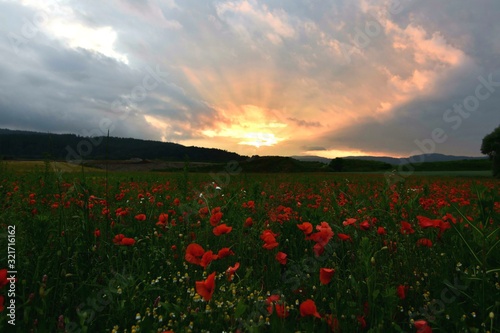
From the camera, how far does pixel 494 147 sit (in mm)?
31250

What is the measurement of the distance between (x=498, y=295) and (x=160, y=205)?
4.11 metres

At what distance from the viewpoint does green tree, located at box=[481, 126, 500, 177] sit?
30513 mm

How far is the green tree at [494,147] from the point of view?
30513 mm

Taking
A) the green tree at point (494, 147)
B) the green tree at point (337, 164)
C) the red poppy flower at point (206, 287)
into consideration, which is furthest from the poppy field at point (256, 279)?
the green tree at point (337, 164)

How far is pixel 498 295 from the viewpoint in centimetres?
211

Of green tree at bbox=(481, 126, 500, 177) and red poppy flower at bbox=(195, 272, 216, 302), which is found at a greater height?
green tree at bbox=(481, 126, 500, 177)

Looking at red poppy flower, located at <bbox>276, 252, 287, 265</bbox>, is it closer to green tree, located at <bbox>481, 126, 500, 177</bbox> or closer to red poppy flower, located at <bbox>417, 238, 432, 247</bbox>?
red poppy flower, located at <bbox>417, 238, 432, 247</bbox>

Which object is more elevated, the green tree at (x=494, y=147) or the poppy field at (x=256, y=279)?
the green tree at (x=494, y=147)

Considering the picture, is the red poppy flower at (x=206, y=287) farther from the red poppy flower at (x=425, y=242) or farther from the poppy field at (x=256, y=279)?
the red poppy flower at (x=425, y=242)

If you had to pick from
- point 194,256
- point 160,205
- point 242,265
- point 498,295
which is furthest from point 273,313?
point 160,205

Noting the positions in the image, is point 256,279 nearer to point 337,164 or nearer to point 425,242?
point 425,242

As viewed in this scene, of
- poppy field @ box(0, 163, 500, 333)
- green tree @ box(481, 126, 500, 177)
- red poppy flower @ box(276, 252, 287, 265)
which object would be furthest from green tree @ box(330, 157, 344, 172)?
red poppy flower @ box(276, 252, 287, 265)

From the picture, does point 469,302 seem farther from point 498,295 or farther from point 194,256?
point 194,256

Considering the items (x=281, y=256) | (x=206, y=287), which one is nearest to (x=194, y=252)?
(x=206, y=287)
